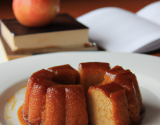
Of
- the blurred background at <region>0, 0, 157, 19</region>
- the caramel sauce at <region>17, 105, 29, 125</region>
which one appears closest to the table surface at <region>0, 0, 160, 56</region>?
the blurred background at <region>0, 0, 157, 19</region>

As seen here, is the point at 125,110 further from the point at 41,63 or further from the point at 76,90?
the point at 41,63

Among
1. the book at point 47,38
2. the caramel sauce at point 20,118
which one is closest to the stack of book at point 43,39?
the book at point 47,38

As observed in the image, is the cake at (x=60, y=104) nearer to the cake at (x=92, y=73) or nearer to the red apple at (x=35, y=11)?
the cake at (x=92, y=73)

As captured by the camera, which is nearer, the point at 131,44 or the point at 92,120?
the point at 92,120

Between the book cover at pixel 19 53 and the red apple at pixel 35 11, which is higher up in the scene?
the red apple at pixel 35 11

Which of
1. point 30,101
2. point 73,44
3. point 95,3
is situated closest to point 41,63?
point 30,101

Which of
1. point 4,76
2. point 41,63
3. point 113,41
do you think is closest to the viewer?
point 4,76
